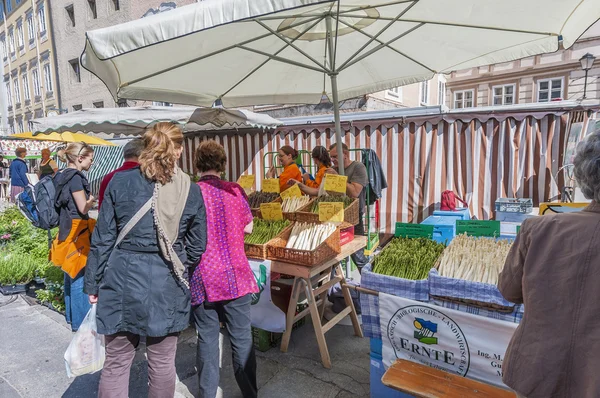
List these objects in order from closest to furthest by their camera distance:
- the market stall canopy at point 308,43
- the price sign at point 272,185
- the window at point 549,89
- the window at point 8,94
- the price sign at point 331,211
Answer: the market stall canopy at point 308,43
the price sign at point 331,211
the price sign at point 272,185
the window at point 549,89
the window at point 8,94

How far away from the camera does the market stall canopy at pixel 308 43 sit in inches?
77.2

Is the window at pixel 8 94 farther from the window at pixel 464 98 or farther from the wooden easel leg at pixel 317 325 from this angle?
the wooden easel leg at pixel 317 325

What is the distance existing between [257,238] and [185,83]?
6.31 feet

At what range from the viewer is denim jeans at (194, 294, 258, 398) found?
2451mm

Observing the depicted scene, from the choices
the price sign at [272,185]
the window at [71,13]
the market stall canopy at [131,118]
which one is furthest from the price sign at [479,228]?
the window at [71,13]

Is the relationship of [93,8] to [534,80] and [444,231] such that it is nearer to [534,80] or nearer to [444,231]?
[444,231]

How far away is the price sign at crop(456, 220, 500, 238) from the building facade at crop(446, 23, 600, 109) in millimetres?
16955

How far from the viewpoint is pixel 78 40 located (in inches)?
738

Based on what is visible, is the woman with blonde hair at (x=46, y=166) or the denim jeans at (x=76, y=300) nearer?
the denim jeans at (x=76, y=300)

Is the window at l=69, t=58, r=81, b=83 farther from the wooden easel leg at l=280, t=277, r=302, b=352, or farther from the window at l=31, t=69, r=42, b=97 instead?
the wooden easel leg at l=280, t=277, r=302, b=352

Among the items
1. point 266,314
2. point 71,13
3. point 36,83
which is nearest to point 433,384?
point 266,314

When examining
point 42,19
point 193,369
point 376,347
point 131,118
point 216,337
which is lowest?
point 193,369

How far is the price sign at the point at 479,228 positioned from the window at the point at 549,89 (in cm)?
2003

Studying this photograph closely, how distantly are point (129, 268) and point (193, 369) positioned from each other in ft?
5.21
